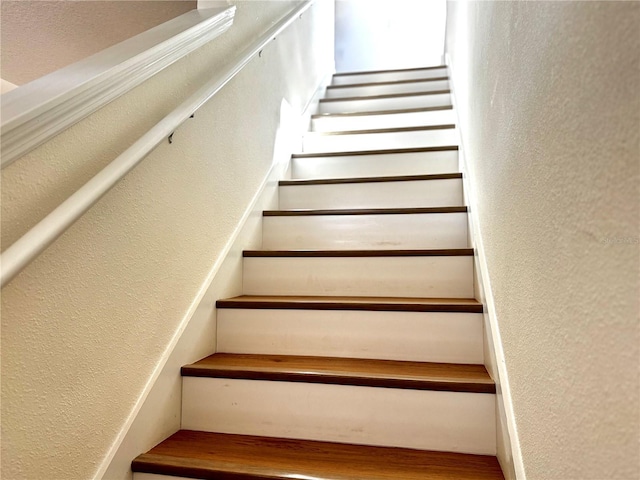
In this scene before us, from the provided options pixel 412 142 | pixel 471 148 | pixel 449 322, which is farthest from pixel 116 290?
pixel 412 142

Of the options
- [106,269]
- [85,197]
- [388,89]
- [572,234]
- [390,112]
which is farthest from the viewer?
[388,89]

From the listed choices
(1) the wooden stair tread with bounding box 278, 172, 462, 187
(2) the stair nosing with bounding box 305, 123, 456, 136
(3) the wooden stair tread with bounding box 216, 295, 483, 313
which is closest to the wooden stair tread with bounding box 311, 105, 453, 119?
(2) the stair nosing with bounding box 305, 123, 456, 136

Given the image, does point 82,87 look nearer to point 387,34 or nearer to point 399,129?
point 399,129

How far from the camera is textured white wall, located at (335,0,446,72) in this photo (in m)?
4.29

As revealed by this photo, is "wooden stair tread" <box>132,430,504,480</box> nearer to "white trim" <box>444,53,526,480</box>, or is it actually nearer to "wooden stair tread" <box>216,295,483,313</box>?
"white trim" <box>444,53,526,480</box>

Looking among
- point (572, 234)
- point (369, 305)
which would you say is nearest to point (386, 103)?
point (369, 305)

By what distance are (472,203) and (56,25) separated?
5.53 feet

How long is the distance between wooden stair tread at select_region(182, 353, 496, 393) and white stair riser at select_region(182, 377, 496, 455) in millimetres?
19

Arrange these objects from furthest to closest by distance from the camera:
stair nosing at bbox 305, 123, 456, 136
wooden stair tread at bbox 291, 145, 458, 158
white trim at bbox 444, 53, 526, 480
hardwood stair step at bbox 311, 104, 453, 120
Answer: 1. hardwood stair step at bbox 311, 104, 453, 120
2. stair nosing at bbox 305, 123, 456, 136
3. wooden stair tread at bbox 291, 145, 458, 158
4. white trim at bbox 444, 53, 526, 480

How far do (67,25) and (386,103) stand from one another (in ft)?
6.36

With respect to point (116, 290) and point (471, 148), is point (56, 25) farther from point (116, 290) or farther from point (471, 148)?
point (471, 148)

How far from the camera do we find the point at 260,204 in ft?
6.01

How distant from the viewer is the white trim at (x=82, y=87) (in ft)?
2.17

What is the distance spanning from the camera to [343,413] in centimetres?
109
